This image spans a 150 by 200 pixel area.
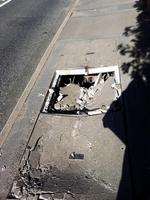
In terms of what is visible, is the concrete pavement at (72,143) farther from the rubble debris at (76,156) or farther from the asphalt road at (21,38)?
the asphalt road at (21,38)


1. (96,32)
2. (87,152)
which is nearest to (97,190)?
(87,152)

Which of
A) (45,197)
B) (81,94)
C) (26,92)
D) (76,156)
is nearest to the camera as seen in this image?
(45,197)

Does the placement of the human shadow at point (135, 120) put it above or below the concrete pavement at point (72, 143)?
above

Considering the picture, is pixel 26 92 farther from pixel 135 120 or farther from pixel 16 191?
pixel 16 191

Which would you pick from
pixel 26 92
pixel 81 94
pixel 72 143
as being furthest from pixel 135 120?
pixel 26 92

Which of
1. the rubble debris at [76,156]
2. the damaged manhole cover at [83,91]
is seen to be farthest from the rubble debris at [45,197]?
the damaged manhole cover at [83,91]

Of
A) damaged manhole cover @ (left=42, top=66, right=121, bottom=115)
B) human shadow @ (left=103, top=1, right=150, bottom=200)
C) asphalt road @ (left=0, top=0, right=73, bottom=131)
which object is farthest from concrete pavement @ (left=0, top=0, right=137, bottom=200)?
asphalt road @ (left=0, top=0, right=73, bottom=131)

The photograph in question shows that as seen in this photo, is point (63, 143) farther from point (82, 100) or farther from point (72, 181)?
point (82, 100)
